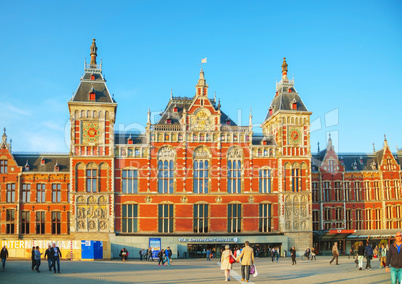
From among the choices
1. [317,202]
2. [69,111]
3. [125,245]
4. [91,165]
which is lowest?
[125,245]

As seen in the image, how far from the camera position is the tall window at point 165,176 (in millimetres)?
55381

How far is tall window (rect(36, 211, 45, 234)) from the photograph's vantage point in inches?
2242

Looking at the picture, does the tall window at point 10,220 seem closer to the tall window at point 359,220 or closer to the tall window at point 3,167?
the tall window at point 3,167

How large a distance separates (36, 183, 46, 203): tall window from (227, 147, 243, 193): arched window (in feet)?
71.7

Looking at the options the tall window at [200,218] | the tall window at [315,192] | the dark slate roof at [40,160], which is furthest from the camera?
the tall window at [315,192]

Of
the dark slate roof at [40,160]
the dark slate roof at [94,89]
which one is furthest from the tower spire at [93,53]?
the dark slate roof at [40,160]

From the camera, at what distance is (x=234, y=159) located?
56.8 metres

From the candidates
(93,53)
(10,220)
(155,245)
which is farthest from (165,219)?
(93,53)

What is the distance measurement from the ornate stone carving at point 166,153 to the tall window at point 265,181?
1052cm

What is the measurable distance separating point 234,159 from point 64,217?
2112 cm

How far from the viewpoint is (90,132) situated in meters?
54.3

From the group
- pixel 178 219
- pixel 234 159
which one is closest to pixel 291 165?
pixel 234 159

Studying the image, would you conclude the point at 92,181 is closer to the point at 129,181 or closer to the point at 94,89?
the point at 129,181

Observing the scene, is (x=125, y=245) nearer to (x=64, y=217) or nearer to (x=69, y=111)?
(x=64, y=217)
